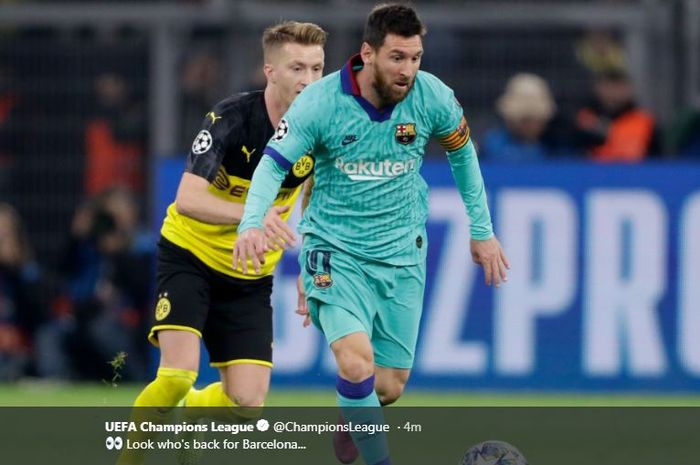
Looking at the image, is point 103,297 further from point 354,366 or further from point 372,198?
point 354,366

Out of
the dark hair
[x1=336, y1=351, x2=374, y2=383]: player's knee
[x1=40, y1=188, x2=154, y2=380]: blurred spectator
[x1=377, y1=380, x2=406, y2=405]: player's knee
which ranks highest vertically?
[x1=40, y1=188, x2=154, y2=380]: blurred spectator

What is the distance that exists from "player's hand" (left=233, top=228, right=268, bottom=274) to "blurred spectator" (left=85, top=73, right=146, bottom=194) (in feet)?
23.4

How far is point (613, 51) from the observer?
1470cm

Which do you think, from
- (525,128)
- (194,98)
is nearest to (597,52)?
(525,128)

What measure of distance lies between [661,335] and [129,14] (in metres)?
Result: 5.17

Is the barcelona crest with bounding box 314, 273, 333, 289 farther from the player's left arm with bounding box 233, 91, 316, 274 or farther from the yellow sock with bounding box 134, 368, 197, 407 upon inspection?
the yellow sock with bounding box 134, 368, 197, 407

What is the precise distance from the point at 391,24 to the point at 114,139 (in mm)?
7131

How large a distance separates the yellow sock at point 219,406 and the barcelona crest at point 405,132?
5.94 ft

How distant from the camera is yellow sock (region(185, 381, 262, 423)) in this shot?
925 centimetres

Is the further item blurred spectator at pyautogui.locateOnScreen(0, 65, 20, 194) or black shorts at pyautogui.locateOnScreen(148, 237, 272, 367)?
blurred spectator at pyautogui.locateOnScreen(0, 65, 20, 194)

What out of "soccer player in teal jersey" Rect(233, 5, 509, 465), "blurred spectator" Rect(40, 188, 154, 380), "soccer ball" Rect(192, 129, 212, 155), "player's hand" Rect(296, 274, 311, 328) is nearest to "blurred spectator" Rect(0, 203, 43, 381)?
"blurred spectator" Rect(40, 188, 154, 380)

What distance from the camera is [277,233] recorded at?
25.6 ft
